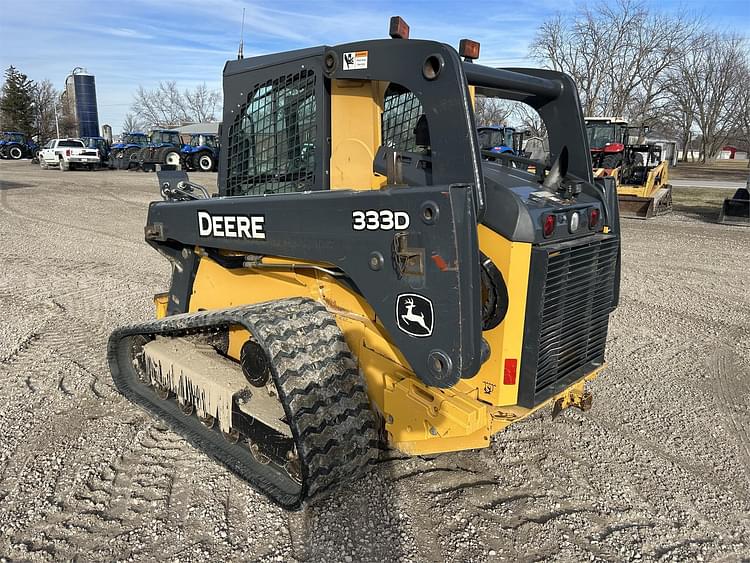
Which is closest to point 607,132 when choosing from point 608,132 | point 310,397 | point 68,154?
point 608,132

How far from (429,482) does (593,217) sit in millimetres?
1589

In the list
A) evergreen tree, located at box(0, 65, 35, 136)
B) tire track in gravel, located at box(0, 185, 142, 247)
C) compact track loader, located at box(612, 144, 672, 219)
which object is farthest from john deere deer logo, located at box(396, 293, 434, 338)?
evergreen tree, located at box(0, 65, 35, 136)

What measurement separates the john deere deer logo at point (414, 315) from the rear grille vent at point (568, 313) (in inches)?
18.9

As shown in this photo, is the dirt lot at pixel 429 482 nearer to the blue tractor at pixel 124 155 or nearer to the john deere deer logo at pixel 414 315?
the john deere deer logo at pixel 414 315

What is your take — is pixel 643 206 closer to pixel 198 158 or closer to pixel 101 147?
pixel 198 158

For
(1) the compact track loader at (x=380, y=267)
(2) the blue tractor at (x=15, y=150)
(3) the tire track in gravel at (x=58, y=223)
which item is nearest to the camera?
(1) the compact track loader at (x=380, y=267)

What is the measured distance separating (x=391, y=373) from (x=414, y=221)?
0.87 meters

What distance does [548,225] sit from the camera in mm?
2527

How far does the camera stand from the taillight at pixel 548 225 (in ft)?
8.23

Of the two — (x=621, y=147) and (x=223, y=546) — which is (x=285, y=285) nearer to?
(x=223, y=546)

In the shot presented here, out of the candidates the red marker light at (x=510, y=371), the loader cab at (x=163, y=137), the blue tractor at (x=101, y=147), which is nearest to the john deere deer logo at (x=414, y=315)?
the red marker light at (x=510, y=371)

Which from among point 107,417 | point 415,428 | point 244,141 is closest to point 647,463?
point 415,428

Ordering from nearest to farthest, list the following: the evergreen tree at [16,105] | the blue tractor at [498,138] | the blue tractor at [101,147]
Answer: the blue tractor at [498,138] < the blue tractor at [101,147] < the evergreen tree at [16,105]

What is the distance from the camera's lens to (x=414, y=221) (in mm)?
2297
